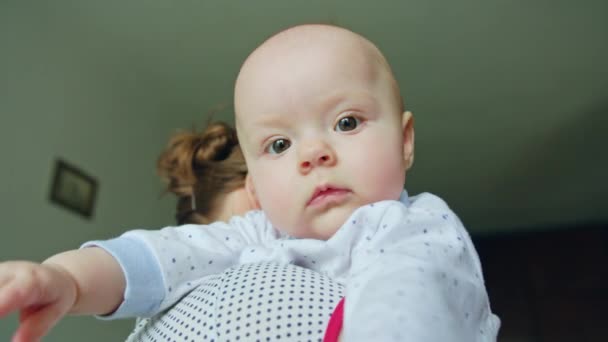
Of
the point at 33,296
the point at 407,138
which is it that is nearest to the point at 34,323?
the point at 33,296

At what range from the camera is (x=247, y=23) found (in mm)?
2146

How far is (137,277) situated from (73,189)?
1.64 m

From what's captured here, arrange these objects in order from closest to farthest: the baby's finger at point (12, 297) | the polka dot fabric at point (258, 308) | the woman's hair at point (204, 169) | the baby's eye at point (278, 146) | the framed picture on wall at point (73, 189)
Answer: the baby's finger at point (12, 297) → the polka dot fabric at point (258, 308) → the baby's eye at point (278, 146) → the woman's hair at point (204, 169) → the framed picture on wall at point (73, 189)

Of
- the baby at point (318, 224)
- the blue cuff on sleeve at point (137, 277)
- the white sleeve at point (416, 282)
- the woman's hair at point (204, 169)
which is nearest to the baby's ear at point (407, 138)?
the baby at point (318, 224)

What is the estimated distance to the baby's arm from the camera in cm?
50

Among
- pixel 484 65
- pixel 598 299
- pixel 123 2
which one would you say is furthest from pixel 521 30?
pixel 598 299

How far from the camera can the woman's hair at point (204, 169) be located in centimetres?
130

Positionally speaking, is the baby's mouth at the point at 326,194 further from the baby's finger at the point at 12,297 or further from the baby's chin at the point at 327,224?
the baby's finger at the point at 12,297

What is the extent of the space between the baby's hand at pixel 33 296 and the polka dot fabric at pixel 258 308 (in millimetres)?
122

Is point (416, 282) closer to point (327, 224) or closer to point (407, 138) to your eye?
point (327, 224)

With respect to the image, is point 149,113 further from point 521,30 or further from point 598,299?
point 598,299

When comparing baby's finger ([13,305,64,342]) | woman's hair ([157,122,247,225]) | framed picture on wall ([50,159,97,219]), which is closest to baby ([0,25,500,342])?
baby's finger ([13,305,64,342])

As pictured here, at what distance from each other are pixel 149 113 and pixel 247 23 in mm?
767

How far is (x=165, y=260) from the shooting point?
2.25ft
